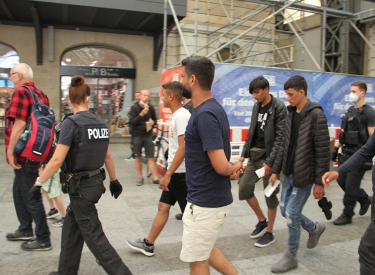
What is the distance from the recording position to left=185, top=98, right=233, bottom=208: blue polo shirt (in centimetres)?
225

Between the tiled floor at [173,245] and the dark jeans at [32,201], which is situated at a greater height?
the dark jeans at [32,201]

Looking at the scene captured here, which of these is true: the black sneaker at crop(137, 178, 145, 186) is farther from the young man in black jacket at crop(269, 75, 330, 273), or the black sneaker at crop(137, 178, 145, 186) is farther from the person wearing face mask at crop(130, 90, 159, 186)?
the young man in black jacket at crop(269, 75, 330, 273)

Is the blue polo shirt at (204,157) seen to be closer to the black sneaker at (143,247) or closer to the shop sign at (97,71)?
the black sneaker at (143,247)

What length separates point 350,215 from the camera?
4.86m

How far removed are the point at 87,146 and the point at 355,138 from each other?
359cm

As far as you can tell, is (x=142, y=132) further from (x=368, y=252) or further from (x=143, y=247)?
(x=368, y=252)

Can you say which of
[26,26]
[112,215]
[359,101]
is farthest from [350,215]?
[26,26]

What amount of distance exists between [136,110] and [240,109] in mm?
2168

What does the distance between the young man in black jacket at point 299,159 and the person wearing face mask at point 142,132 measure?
372 centimetres

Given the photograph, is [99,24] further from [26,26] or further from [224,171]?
[224,171]

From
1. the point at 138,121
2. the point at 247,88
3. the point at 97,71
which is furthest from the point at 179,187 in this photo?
the point at 97,71

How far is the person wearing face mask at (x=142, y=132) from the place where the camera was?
699 cm

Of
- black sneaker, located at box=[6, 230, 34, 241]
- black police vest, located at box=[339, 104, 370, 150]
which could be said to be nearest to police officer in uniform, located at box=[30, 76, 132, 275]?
black sneaker, located at box=[6, 230, 34, 241]

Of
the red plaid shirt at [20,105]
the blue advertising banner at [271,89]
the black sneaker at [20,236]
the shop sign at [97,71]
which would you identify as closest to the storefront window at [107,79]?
the shop sign at [97,71]
